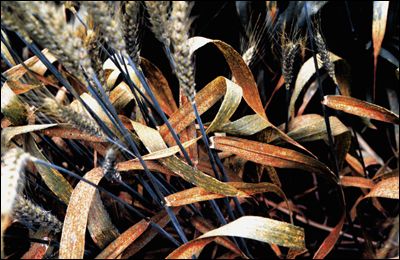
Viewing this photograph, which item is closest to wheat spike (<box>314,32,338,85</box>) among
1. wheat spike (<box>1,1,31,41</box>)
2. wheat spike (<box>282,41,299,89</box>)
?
wheat spike (<box>282,41,299,89</box>)

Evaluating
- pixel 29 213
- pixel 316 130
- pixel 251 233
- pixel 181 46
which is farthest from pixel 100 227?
pixel 316 130

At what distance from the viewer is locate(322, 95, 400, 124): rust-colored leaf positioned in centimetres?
110

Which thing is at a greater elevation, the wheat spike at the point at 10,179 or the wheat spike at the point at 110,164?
the wheat spike at the point at 10,179

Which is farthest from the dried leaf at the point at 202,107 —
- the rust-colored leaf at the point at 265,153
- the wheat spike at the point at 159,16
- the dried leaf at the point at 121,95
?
the wheat spike at the point at 159,16

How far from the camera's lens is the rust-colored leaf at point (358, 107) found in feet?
3.62

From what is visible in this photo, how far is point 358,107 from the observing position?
3.62ft

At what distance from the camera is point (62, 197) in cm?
98

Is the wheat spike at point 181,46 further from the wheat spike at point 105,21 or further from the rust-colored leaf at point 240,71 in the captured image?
the rust-colored leaf at point 240,71

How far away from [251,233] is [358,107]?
17.3 inches

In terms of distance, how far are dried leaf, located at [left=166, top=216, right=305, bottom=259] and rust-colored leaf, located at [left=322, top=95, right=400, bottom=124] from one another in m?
0.34

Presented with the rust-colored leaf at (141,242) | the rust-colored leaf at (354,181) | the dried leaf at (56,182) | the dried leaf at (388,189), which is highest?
the dried leaf at (56,182)

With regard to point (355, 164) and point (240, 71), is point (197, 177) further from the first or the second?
point (355, 164)

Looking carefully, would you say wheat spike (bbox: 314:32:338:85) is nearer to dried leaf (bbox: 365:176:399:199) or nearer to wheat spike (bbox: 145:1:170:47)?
dried leaf (bbox: 365:176:399:199)

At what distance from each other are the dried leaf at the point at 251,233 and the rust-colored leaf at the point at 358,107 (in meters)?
0.34
